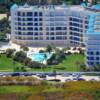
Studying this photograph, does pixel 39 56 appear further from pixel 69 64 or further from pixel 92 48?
pixel 92 48

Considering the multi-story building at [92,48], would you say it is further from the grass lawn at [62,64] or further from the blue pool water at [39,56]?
the blue pool water at [39,56]

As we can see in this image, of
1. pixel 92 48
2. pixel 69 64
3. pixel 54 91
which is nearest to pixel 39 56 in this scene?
pixel 69 64

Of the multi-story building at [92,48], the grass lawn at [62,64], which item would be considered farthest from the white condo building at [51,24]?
the multi-story building at [92,48]

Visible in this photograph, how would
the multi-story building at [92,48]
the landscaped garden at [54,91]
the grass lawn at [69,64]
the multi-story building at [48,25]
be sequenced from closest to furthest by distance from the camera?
the landscaped garden at [54,91], the grass lawn at [69,64], the multi-story building at [92,48], the multi-story building at [48,25]

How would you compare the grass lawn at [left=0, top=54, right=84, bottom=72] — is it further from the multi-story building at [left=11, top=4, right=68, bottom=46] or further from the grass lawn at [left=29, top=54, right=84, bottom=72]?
the multi-story building at [left=11, top=4, right=68, bottom=46]

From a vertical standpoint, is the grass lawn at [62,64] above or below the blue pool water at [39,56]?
below

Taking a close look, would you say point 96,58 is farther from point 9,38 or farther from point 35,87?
point 9,38

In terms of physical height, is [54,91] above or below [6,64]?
below
